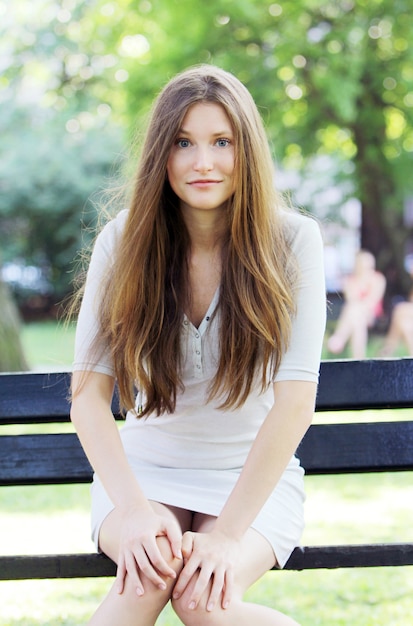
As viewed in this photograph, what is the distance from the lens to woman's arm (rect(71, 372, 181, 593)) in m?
2.14

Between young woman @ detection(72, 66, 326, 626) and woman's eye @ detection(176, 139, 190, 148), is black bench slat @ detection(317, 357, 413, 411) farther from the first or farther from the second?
woman's eye @ detection(176, 139, 190, 148)

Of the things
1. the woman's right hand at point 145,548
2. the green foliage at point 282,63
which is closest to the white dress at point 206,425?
the woman's right hand at point 145,548

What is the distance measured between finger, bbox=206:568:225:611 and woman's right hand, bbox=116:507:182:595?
0.32ft

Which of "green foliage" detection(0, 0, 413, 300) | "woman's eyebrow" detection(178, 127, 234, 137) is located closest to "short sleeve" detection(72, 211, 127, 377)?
"woman's eyebrow" detection(178, 127, 234, 137)

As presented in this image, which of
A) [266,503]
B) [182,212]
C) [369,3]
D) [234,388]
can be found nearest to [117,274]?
[182,212]

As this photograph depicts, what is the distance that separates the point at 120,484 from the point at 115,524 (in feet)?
0.39

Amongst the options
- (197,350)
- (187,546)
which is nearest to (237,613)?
(187,546)

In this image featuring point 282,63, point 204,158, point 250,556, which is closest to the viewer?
point 250,556

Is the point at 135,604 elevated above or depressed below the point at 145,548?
below

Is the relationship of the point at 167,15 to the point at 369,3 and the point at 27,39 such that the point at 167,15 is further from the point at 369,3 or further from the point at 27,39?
the point at 27,39

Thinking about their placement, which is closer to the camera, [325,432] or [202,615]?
[202,615]

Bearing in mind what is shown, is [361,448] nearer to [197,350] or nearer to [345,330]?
[197,350]

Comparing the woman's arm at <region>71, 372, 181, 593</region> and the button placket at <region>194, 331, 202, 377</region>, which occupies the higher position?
the button placket at <region>194, 331, 202, 377</region>

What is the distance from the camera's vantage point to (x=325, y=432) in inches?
112
